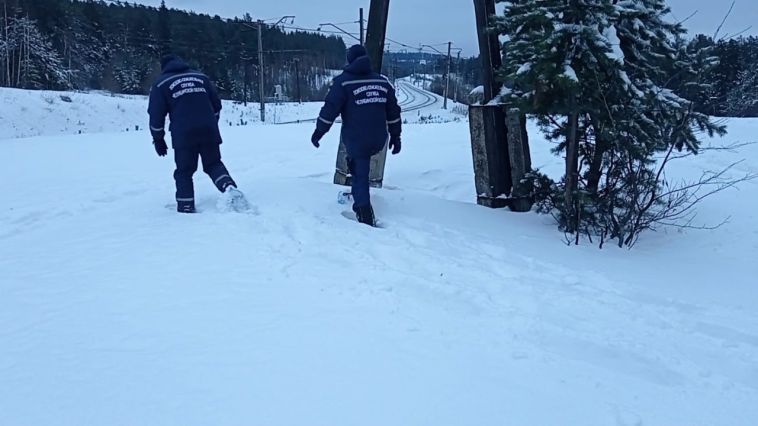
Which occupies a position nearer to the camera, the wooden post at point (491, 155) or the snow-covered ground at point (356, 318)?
the snow-covered ground at point (356, 318)

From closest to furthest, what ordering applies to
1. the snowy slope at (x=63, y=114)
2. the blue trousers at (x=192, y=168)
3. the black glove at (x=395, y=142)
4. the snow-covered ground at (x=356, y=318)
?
1. the snow-covered ground at (x=356, y=318)
2. the blue trousers at (x=192, y=168)
3. the black glove at (x=395, y=142)
4. the snowy slope at (x=63, y=114)

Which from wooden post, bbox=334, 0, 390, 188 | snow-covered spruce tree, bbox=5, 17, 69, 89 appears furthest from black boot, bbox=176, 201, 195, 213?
snow-covered spruce tree, bbox=5, 17, 69, 89

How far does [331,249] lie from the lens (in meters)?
4.23

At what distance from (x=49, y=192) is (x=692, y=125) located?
7.13 m

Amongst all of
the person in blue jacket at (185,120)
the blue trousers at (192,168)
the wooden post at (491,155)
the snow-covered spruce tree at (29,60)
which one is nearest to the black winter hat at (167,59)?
the person in blue jacket at (185,120)

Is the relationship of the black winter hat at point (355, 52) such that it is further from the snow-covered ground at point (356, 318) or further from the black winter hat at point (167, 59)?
the black winter hat at point (167, 59)

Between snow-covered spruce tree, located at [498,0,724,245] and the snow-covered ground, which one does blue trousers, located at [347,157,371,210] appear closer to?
the snow-covered ground

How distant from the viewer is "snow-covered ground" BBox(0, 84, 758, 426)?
2.36 meters

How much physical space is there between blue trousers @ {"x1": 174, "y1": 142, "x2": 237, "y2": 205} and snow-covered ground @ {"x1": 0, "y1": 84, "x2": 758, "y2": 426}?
0.26m

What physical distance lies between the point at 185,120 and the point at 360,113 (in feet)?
5.50

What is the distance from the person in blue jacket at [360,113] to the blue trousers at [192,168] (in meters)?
1.08

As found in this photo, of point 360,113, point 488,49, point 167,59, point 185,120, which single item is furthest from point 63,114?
point 360,113

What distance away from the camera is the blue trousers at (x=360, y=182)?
511 cm

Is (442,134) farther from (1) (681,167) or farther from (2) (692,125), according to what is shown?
(2) (692,125)
